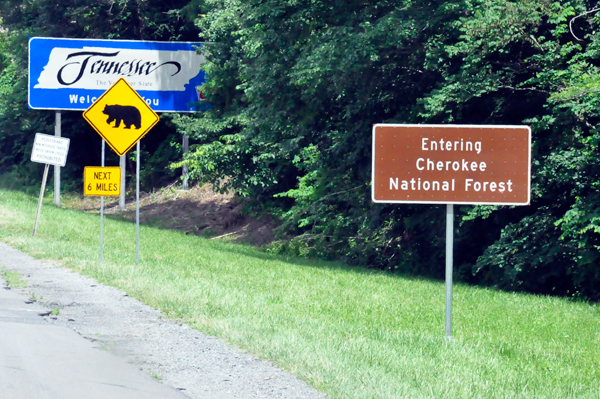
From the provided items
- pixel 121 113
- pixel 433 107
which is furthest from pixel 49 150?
pixel 433 107

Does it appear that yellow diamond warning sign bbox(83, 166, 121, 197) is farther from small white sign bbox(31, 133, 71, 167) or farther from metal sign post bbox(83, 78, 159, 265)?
small white sign bbox(31, 133, 71, 167)

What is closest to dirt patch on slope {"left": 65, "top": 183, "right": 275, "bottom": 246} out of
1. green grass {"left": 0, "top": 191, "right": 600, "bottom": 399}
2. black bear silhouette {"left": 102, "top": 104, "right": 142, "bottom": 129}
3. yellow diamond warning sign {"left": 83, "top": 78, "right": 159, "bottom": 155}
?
green grass {"left": 0, "top": 191, "right": 600, "bottom": 399}

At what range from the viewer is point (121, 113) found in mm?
14750

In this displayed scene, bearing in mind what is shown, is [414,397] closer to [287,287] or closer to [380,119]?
[287,287]

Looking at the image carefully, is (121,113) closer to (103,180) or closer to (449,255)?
(103,180)

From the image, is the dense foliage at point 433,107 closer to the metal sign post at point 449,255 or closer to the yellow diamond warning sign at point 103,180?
the yellow diamond warning sign at point 103,180

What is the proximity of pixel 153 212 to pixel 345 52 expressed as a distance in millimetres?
21902

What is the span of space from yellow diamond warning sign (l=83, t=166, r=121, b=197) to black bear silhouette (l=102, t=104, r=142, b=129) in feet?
3.57

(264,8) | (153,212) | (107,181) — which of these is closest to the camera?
(107,181)

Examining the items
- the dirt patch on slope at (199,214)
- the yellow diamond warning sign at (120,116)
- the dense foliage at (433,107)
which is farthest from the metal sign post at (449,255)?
the dirt patch on slope at (199,214)

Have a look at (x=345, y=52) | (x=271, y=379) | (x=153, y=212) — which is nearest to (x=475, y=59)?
(x=345, y=52)

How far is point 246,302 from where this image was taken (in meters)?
10.9

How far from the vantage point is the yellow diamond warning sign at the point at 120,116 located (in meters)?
14.6

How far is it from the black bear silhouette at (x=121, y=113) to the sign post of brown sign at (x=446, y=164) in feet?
24.3
